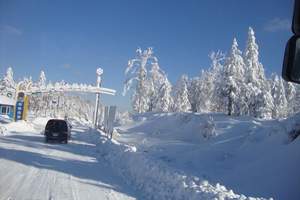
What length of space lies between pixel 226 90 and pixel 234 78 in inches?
85.9

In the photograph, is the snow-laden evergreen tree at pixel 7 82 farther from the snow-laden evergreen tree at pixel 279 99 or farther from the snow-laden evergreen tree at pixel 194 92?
the snow-laden evergreen tree at pixel 279 99


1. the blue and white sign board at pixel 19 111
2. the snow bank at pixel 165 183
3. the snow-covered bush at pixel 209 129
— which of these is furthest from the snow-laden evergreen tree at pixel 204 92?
the snow bank at pixel 165 183

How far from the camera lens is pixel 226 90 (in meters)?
53.2

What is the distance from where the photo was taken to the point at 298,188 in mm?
12281

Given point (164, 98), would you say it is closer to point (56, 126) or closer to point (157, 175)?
point (56, 126)

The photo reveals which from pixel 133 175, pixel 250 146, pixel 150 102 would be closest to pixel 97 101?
pixel 150 102

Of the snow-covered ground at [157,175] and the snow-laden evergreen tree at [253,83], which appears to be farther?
the snow-laden evergreen tree at [253,83]

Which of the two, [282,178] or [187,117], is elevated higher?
[187,117]

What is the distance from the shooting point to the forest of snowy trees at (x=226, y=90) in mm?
53000

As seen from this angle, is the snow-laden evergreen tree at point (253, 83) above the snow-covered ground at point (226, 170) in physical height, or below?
above

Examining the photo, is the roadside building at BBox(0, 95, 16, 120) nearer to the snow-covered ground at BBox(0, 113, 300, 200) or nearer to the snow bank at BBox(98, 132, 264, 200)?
the snow-covered ground at BBox(0, 113, 300, 200)

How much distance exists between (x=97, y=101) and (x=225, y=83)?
20450 millimetres

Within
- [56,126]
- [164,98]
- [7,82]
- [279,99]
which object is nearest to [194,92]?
[164,98]

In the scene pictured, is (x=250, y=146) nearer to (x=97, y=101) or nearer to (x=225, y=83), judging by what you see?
(x=225, y=83)
